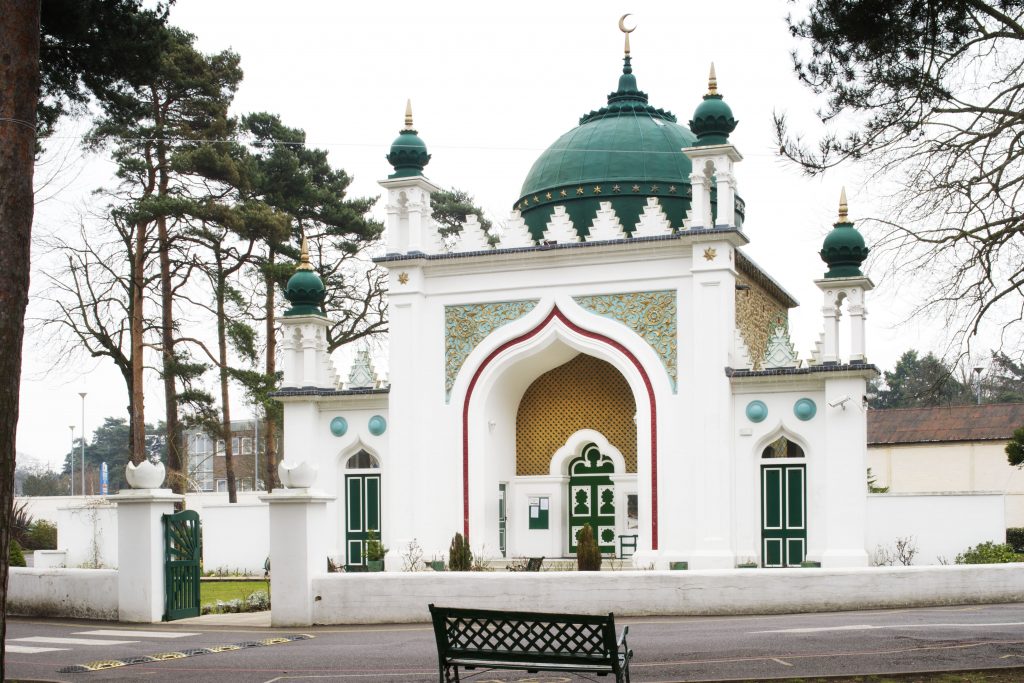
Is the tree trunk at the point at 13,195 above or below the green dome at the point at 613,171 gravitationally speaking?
below

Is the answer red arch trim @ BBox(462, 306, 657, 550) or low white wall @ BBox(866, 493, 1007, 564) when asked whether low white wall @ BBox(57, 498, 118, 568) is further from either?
low white wall @ BBox(866, 493, 1007, 564)

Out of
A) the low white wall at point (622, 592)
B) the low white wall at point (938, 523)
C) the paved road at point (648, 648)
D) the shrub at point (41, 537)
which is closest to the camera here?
the paved road at point (648, 648)

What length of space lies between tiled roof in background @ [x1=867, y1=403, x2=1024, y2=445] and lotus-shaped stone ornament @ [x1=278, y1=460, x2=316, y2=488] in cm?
2530

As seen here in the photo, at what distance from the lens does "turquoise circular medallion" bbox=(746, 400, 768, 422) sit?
71.0ft

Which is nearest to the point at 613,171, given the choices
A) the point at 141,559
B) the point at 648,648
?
the point at 141,559

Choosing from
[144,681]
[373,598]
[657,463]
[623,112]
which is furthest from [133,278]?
[144,681]

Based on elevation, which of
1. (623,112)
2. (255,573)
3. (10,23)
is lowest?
(255,573)

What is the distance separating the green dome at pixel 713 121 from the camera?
72.3 ft

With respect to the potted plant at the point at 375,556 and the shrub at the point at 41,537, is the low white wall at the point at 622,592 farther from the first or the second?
the shrub at the point at 41,537

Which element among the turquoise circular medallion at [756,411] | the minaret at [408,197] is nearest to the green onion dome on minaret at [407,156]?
the minaret at [408,197]

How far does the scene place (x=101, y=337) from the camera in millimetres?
30719

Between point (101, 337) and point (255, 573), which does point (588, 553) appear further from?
point (101, 337)

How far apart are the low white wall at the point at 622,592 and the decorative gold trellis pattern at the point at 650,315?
687cm

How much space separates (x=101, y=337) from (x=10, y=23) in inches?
870
